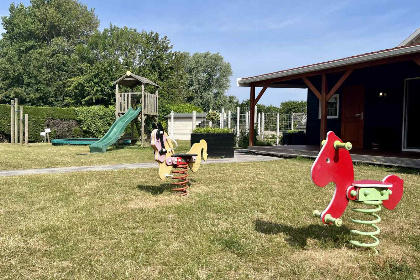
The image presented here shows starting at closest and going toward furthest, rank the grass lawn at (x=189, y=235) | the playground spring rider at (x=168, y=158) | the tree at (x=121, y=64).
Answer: the grass lawn at (x=189, y=235) < the playground spring rider at (x=168, y=158) < the tree at (x=121, y=64)

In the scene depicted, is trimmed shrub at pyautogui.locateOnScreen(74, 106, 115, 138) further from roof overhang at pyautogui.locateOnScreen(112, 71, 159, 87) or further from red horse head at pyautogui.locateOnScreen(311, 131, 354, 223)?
red horse head at pyautogui.locateOnScreen(311, 131, 354, 223)

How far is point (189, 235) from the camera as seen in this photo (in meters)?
3.36

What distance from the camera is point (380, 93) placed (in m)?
10.8

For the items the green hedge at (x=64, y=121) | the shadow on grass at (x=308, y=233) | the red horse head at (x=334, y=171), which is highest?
the green hedge at (x=64, y=121)

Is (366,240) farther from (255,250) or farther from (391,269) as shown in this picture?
(255,250)

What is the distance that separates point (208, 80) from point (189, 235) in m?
48.6

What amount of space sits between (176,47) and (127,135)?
17690mm

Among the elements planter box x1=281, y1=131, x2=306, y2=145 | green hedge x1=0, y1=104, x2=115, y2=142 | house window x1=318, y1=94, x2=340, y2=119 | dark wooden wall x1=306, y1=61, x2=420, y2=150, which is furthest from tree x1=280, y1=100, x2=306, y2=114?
dark wooden wall x1=306, y1=61, x2=420, y2=150

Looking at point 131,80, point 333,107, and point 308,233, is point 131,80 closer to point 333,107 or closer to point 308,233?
point 333,107

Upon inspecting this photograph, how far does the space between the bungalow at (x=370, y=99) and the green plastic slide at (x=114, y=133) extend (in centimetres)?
579

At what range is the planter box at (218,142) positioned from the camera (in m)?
10.9

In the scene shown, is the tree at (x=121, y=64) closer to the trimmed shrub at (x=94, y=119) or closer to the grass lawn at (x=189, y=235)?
the trimmed shrub at (x=94, y=119)

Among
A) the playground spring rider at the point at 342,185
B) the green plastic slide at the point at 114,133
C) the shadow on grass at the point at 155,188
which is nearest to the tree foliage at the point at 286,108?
the green plastic slide at the point at 114,133

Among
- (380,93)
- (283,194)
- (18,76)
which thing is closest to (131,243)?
(283,194)
